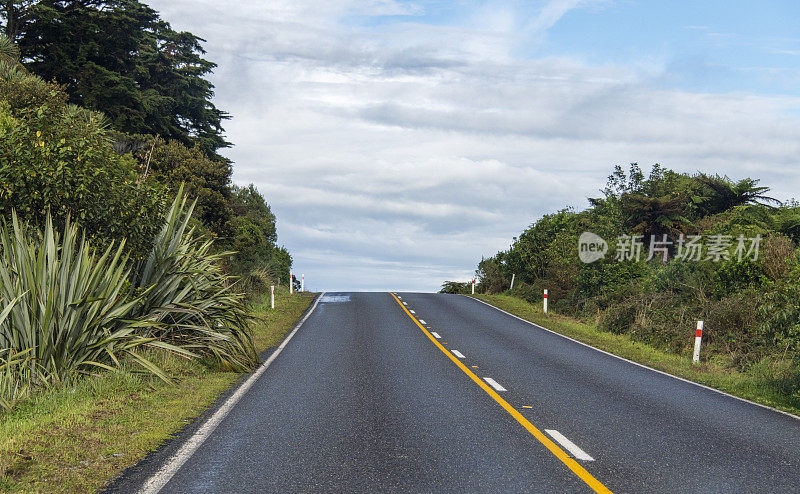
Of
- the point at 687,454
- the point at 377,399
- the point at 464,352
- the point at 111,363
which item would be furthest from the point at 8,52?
the point at 687,454

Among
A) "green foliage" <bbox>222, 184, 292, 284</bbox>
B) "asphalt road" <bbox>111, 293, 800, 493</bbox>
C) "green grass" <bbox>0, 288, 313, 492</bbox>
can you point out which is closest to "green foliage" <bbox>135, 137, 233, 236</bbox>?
"green foliage" <bbox>222, 184, 292, 284</bbox>

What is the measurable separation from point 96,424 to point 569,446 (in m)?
5.04

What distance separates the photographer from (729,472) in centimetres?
593

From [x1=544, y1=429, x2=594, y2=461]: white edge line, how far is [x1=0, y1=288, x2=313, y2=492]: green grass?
4.11 meters

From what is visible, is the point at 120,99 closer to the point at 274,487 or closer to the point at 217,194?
the point at 217,194

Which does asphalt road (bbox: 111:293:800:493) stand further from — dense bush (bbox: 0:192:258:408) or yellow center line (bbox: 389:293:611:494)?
dense bush (bbox: 0:192:258:408)

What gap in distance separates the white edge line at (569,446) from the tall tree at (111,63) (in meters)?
25.6

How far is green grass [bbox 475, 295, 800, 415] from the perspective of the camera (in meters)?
10.6

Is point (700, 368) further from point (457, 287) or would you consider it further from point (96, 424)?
point (457, 287)

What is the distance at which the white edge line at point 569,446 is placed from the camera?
6.21m

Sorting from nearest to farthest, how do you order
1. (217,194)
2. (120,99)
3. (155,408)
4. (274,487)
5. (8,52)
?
1. (274,487)
2. (155,408)
3. (8,52)
4. (217,194)
5. (120,99)

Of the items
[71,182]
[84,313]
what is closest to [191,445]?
[84,313]

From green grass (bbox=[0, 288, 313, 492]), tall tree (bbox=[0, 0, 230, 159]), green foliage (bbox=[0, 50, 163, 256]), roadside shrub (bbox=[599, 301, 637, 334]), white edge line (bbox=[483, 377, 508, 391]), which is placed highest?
tall tree (bbox=[0, 0, 230, 159])

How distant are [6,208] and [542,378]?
9201 millimetres
